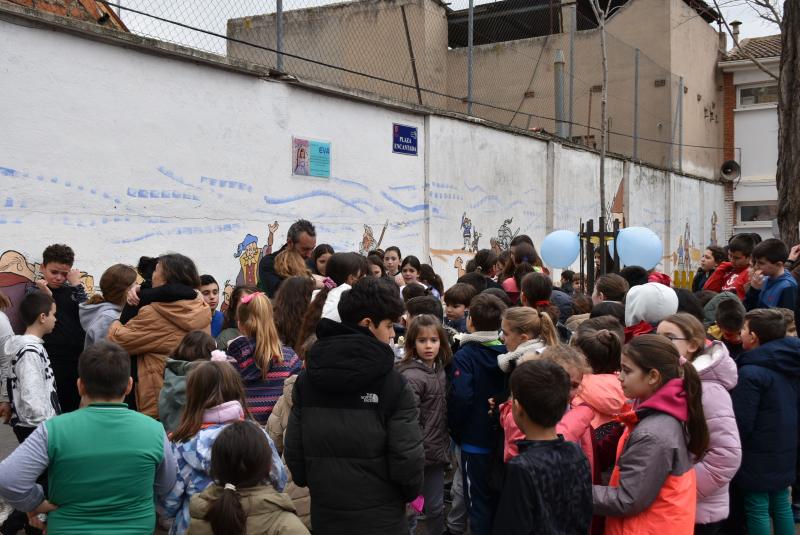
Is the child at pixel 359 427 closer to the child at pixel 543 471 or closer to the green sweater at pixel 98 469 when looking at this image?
the child at pixel 543 471

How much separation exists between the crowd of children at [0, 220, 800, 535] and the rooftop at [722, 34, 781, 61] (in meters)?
24.7

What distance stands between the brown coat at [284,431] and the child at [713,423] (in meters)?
1.87

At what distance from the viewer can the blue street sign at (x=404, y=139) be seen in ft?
36.3

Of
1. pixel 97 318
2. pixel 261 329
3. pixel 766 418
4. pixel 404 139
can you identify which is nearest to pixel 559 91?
A: pixel 404 139

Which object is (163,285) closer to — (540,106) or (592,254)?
(592,254)

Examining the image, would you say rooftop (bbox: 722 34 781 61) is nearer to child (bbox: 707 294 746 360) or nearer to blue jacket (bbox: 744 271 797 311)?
blue jacket (bbox: 744 271 797 311)

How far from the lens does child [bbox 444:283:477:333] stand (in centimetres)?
564

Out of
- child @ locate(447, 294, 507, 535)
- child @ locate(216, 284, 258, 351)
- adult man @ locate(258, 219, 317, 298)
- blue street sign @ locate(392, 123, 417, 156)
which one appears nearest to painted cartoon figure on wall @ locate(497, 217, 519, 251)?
blue street sign @ locate(392, 123, 417, 156)

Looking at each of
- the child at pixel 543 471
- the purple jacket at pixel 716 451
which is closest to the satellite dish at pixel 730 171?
the purple jacket at pixel 716 451

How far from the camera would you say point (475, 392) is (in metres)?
4.06

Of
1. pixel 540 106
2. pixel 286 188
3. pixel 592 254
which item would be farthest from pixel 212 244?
pixel 540 106

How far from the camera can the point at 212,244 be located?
317 inches

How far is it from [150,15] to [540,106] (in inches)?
480

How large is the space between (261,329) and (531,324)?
1.48 m
